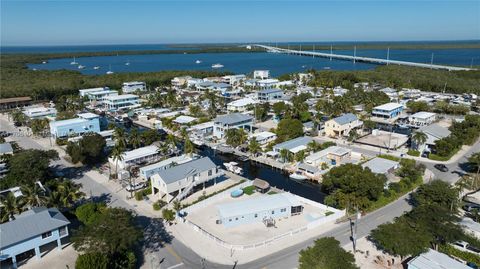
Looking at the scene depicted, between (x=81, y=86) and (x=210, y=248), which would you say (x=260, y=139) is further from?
(x=81, y=86)

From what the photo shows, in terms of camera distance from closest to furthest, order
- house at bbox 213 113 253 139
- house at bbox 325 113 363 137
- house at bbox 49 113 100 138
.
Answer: house at bbox 325 113 363 137 → house at bbox 213 113 253 139 → house at bbox 49 113 100 138

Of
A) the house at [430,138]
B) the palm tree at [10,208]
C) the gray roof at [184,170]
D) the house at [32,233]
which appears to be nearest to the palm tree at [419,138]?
the house at [430,138]

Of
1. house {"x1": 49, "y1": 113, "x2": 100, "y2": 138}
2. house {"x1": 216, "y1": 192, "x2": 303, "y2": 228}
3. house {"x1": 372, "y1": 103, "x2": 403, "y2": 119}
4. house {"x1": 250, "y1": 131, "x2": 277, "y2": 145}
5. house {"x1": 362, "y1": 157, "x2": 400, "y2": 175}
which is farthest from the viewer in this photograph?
house {"x1": 372, "y1": 103, "x2": 403, "y2": 119}

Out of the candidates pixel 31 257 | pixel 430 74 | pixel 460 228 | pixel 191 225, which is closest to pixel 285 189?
pixel 191 225

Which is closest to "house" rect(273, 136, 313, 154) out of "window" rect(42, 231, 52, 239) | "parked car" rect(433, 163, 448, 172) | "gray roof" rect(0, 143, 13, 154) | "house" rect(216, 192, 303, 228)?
"house" rect(216, 192, 303, 228)

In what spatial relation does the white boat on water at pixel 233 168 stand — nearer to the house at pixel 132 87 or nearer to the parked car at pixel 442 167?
the parked car at pixel 442 167

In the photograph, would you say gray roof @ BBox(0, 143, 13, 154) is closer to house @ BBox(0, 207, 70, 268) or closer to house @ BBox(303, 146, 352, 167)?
house @ BBox(0, 207, 70, 268)
